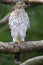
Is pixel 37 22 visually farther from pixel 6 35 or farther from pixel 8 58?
pixel 8 58

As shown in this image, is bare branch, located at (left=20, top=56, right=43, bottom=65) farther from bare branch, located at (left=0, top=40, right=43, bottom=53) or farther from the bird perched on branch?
the bird perched on branch

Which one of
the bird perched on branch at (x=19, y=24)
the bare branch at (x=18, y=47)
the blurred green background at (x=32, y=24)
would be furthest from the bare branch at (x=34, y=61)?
the blurred green background at (x=32, y=24)

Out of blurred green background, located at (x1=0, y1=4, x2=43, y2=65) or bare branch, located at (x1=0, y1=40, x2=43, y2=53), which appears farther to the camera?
blurred green background, located at (x1=0, y1=4, x2=43, y2=65)

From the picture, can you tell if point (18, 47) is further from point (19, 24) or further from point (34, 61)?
point (19, 24)

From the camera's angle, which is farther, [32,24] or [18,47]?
[32,24]

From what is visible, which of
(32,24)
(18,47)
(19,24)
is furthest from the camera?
(32,24)

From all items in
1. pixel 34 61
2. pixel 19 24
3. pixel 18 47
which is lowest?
pixel 34 61

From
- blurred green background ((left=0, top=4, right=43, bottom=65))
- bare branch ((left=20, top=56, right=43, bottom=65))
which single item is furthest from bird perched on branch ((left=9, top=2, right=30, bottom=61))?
blurred green background ((left=0, top=4, right=43, bottom=65))

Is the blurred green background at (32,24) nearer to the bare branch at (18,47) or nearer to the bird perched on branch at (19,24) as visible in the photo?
the bird perched on branch at (19,24)

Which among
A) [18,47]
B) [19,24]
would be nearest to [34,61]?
[18,47]

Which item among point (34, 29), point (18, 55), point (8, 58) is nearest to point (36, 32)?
point (34, 29)

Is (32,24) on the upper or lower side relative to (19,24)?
lower

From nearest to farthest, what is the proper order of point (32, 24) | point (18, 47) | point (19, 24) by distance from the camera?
point (18, 47)
point (19, 24)
point (32, 24)
